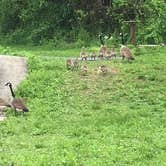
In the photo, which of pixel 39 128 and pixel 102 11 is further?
pixel 102 11

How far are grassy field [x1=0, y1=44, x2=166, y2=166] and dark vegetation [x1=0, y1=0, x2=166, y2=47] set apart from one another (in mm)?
7065

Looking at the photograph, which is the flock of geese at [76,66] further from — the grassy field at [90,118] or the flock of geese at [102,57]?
the grassy field at [90,118]

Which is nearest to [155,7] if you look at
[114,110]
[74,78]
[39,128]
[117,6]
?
[117,6]

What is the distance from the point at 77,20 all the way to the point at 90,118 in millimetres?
18047

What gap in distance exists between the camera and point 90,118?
14367 mm

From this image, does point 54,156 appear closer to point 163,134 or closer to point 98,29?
point 163,134

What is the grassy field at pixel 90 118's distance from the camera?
437 inches

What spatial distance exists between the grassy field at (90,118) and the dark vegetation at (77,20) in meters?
7.07

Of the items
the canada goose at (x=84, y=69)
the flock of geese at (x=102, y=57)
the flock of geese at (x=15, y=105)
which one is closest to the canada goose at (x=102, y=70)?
the flock of geese at (x=102, y=57)

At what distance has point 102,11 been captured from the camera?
3077 centimetres

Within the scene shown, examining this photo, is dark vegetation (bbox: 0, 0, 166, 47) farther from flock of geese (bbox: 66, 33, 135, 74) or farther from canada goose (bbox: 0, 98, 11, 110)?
canada goose (bbox: 0, 98, 11, 110)

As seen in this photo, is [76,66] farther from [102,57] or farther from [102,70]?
[102,57]

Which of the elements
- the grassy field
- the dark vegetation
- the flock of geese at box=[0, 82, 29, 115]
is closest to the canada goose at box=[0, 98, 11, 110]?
the flock of geese at box=[0, 82, 29, 115]

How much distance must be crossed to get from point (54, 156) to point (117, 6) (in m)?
18.7
